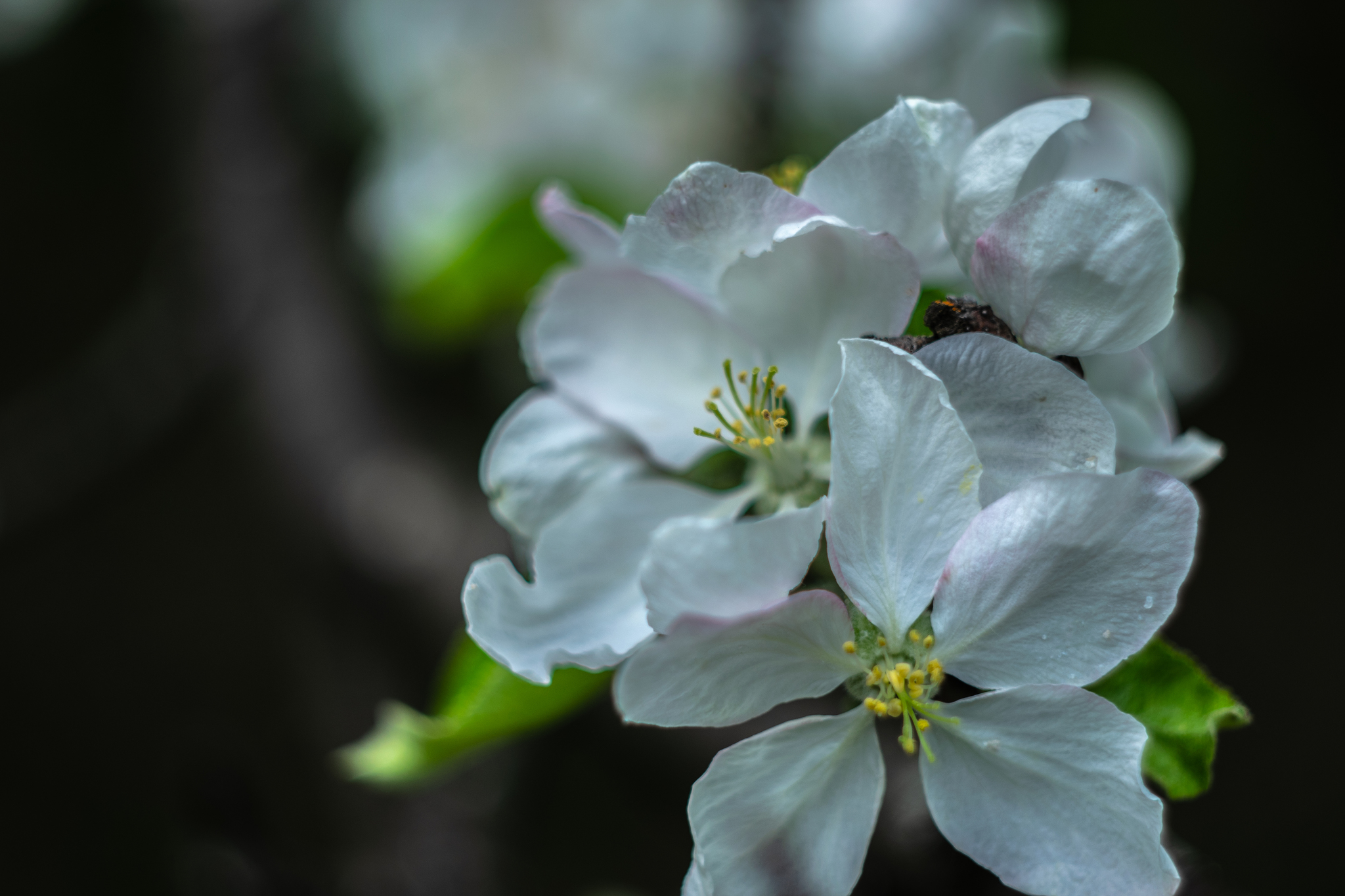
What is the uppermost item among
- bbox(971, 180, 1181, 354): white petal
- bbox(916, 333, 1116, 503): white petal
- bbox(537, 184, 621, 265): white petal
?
bbox(537, 184, 621, 265): white petal

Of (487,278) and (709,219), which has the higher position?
(709,219)

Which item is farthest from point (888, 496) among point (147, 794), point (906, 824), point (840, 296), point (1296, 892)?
point (147, 794)

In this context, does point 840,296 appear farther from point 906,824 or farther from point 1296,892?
point 1296,892

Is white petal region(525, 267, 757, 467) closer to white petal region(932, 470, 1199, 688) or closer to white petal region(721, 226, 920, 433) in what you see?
white petal region(721, 226, 920, 433)

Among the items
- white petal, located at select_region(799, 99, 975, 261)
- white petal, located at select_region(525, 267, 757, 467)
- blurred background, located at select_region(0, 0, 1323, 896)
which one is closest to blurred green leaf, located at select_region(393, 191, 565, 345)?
blurred background, located at select_region(0, 0, 1323, 896)

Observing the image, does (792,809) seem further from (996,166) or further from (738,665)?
(996,166)

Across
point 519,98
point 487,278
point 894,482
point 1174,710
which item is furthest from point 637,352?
point 519,98

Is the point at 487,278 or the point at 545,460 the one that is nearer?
the point at 545,460
